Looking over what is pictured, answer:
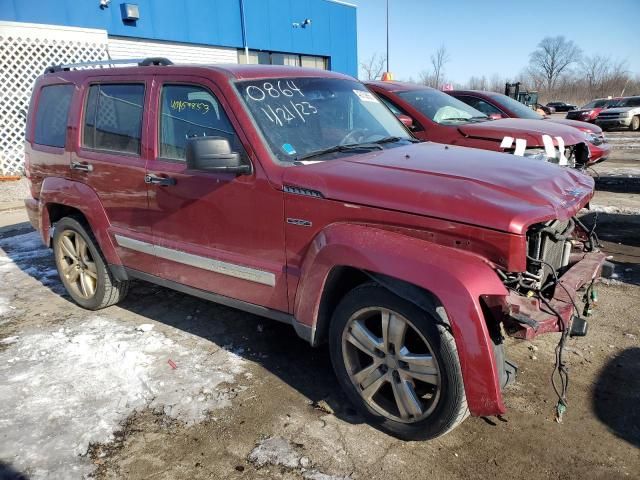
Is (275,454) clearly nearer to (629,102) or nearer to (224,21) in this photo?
(224,21)

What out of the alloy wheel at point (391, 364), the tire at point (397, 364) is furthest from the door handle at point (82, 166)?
the alloy wheel at point (391, 364)

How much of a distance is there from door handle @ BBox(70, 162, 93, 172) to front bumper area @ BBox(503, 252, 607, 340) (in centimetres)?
337

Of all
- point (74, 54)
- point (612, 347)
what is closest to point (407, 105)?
point (612, 347)

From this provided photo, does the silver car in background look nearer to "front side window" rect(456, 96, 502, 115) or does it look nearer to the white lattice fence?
"front side window" rect(456, 96, 502, 115)

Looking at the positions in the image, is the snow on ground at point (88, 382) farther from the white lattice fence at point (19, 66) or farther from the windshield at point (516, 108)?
the white lattice fence at point (19, 66)

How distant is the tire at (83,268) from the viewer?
4395 mm

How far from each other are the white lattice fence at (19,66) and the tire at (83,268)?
29.3ft

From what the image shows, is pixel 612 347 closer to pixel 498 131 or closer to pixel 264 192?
pixel 264 192

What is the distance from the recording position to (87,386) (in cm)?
335

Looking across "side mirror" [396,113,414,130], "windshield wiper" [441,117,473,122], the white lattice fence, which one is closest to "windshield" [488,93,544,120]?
"windshield wiper" [441,117,473,122]

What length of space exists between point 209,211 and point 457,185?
5.34 ft

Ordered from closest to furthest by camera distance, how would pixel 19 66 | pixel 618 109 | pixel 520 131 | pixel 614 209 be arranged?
pixel 520 131 < pixel 614 209 < pixel 19 66 < pixel 618 109

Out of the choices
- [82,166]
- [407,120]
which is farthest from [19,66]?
[407,120]

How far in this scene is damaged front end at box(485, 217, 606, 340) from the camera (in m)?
2.30
